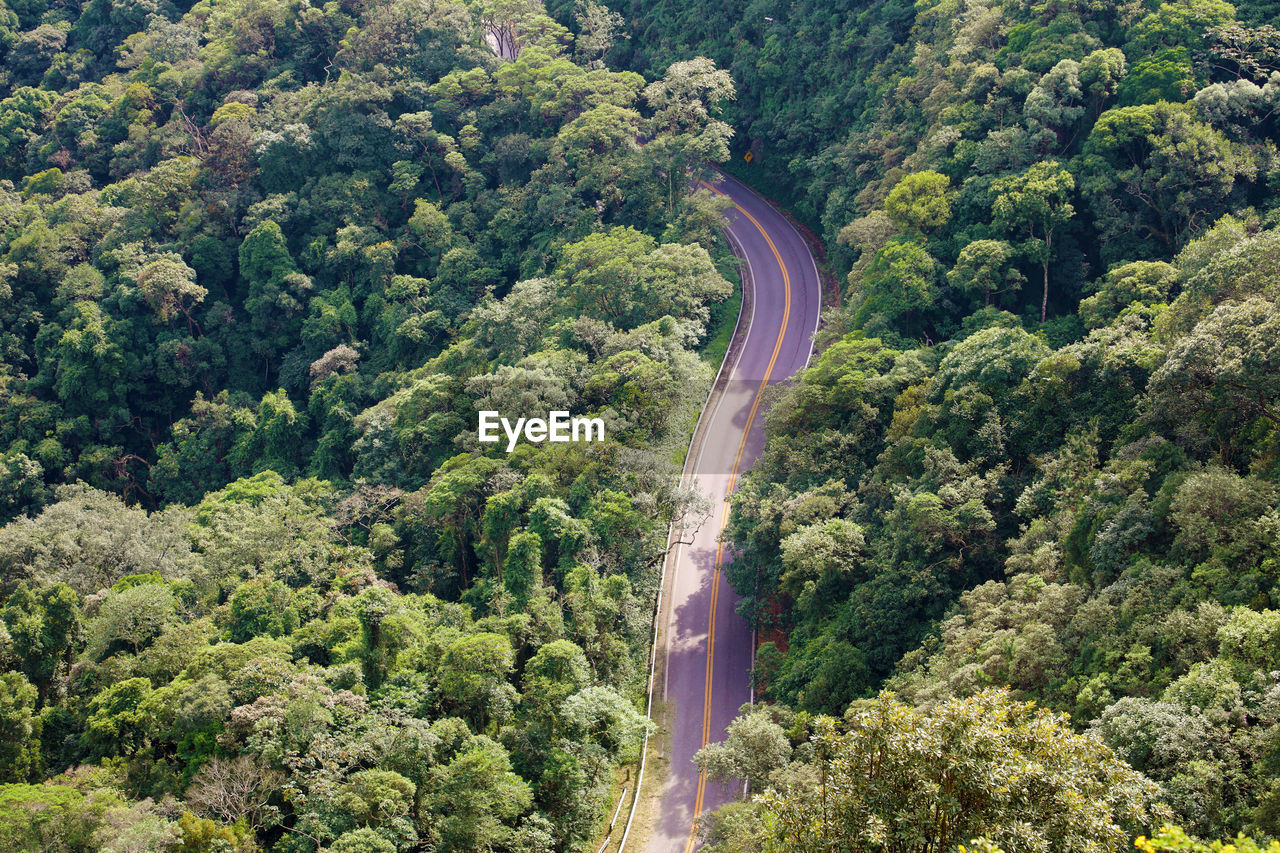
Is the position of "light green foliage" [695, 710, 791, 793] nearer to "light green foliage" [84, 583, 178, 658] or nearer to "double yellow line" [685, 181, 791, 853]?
"double yellow line" [685, 181, 791, 853]

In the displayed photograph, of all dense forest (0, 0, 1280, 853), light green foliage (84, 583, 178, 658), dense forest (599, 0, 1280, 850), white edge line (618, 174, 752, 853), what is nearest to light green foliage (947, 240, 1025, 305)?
dense forest (599, 0, 1280, 850)

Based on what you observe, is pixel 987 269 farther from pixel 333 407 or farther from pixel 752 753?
pixel 333 407

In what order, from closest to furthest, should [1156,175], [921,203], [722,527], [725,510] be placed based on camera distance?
[1156,175] < [722,527] < [725,510] < [921,203]

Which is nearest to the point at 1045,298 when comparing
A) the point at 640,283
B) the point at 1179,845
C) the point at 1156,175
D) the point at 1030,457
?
the point at 1156,175

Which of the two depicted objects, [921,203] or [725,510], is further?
[921,203]

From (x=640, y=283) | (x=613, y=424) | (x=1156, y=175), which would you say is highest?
(x=1156, y=175)

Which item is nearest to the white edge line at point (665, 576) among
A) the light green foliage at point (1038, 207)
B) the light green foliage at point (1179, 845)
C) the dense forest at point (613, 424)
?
the dense forest at point (613, 424)

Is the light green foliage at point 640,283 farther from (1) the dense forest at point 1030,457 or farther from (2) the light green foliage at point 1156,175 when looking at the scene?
(2) the light green foliage at point 1156,175
